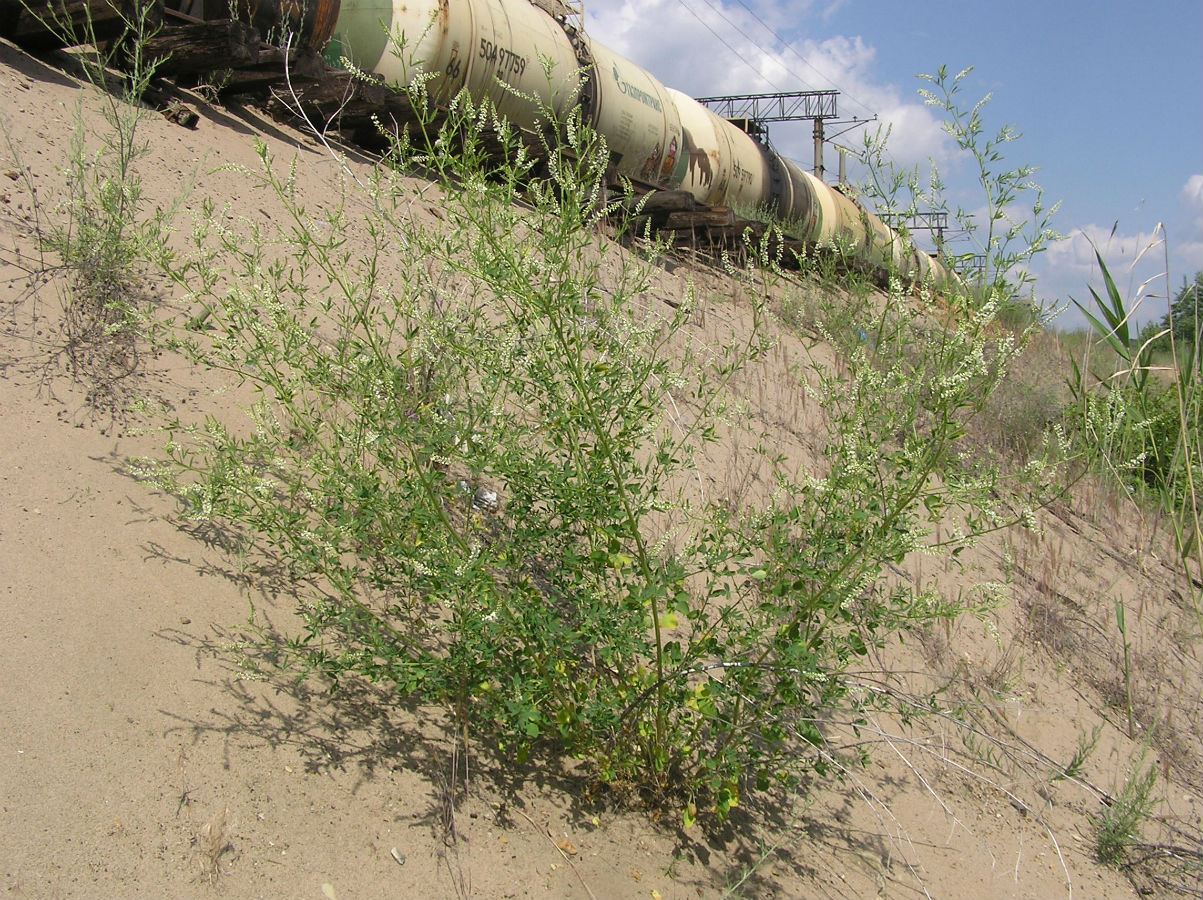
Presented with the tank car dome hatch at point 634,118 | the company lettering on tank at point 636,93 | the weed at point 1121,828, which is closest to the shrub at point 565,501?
the weed at point 1121,828

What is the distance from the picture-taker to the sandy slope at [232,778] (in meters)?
2.18

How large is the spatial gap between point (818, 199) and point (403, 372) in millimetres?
12656

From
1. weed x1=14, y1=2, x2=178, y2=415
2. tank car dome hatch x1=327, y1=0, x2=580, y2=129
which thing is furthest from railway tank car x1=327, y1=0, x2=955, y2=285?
weed x1=14, y1=2, x2=178, y2=415

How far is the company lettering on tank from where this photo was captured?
1001 cm

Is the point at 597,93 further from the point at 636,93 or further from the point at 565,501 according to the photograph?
the point at 565,501

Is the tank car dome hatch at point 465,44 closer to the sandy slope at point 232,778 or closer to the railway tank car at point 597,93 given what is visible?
the railway tank car at point 597,93

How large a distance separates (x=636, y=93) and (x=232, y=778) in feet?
31.0

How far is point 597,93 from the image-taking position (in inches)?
375

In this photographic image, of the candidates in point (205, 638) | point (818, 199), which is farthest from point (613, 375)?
point (818, 199)

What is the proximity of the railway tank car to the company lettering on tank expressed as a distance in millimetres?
17

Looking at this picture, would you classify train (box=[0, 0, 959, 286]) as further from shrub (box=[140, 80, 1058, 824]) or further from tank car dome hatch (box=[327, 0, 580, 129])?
shrub (box=[140, 80, 1058, 824])

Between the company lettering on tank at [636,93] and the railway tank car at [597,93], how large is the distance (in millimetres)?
17

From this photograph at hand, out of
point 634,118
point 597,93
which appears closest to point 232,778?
point 597,93

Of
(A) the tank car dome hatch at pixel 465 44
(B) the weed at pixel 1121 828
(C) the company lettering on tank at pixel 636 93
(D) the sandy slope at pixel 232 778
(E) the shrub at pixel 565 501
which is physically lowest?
(D) the sandy slope at pixel 232 778
